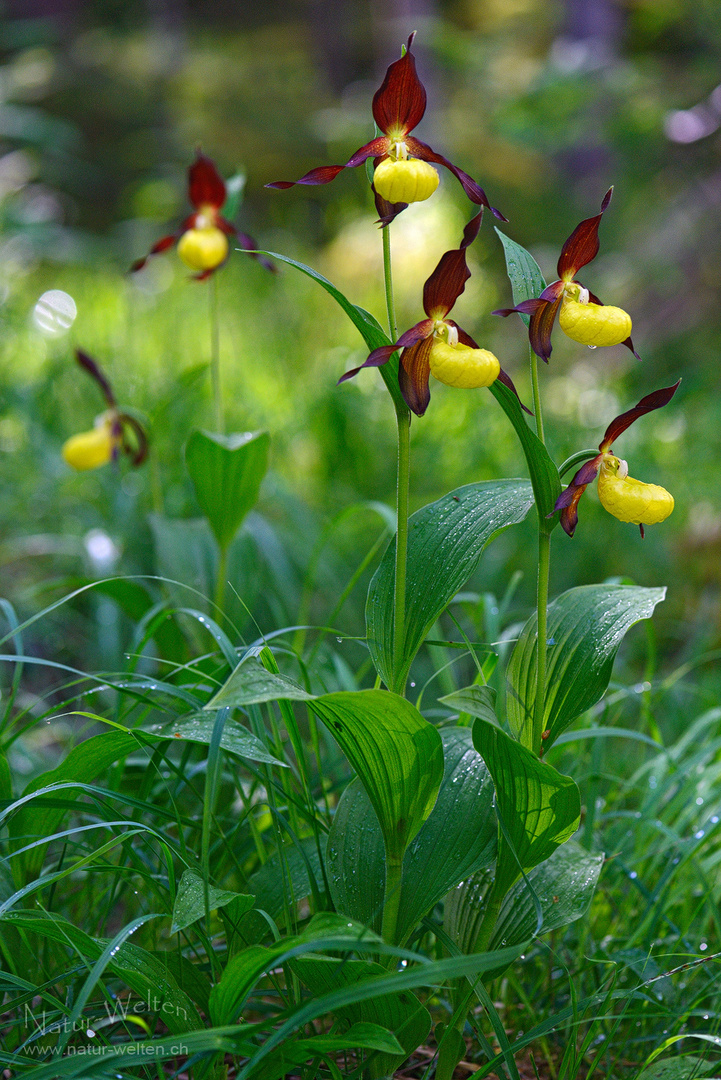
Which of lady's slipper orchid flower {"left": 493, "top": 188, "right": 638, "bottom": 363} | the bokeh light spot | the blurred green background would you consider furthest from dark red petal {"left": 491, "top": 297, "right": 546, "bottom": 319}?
the bokeh light spot

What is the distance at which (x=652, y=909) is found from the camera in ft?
2.44

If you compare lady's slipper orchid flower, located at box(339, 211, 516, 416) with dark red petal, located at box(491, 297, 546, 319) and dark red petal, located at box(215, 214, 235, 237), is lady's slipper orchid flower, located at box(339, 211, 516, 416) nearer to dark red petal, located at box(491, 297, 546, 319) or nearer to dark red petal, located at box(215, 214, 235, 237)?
dark red petal, located at box(491, 297, 546, 319)

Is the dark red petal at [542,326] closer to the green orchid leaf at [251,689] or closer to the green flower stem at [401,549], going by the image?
the green flower stem at [401,549]

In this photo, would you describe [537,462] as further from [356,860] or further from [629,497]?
[356,860]

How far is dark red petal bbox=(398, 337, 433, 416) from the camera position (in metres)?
0.53

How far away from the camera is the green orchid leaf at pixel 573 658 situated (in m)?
0.57

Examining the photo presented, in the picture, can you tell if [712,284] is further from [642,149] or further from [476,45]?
[476,45]

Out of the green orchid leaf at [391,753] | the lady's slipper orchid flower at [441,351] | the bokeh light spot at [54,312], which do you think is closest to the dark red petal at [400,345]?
the lady's slipper orchid flower at [441,351]

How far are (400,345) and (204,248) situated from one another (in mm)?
689

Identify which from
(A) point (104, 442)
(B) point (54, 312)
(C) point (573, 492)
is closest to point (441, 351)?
(C) point (573, 492)

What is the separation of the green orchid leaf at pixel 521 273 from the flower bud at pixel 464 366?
0.06 metres

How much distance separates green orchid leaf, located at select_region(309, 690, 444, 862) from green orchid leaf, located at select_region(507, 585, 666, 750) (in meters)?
0.10

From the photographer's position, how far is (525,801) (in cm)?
53

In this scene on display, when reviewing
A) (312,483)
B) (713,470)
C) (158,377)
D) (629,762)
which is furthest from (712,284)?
(629,762)
